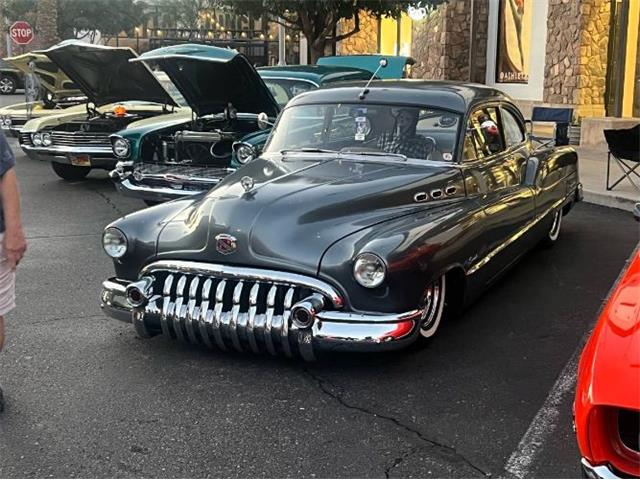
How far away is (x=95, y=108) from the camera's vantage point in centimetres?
1082

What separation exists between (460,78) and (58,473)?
17.1 m

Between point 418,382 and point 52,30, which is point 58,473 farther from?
point 52,30

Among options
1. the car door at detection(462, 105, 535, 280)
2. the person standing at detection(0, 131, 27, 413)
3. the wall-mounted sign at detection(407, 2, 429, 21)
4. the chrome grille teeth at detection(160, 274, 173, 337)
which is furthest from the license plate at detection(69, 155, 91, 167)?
the wall-mounted sign at detection(407, 2, 429, 21)

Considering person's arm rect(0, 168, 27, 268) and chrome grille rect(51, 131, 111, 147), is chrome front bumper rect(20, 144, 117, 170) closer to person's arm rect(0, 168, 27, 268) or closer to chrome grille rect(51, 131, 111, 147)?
Answer: chrome grille rect(51, 131, 111, 147)

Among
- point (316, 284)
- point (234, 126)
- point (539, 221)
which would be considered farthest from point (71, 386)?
point (234, 126)

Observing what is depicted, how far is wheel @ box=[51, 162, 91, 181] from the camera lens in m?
11.3

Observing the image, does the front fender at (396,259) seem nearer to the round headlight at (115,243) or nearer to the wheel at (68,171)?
the round headlight at (115,243)

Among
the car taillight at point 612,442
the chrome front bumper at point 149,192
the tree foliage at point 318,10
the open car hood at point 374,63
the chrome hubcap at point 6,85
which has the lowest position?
the chrome front bumper at point 149,192

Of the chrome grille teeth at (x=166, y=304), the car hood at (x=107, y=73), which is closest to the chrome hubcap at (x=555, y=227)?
the chrome grille teeth at (x=166, y=304)

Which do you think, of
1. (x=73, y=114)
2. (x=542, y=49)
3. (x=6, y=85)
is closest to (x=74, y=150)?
(x=73, y=114)

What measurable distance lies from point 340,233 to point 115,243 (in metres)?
1.41

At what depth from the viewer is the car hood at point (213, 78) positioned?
25.2ft

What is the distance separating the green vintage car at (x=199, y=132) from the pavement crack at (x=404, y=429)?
13.2 ft

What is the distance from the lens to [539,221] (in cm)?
602
